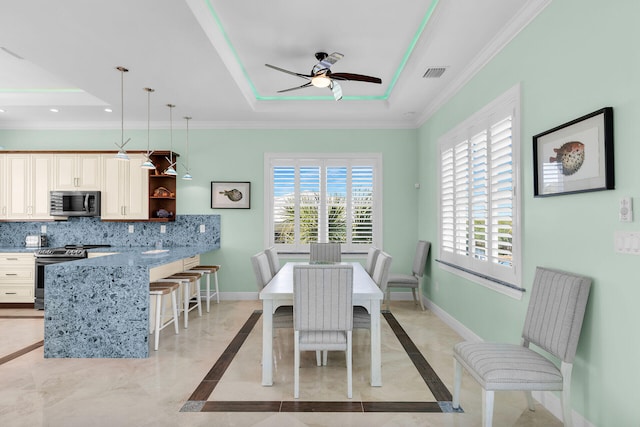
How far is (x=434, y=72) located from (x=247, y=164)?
306cm

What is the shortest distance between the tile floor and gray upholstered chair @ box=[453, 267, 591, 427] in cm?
46

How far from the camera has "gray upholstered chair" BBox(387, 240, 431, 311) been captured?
501cm

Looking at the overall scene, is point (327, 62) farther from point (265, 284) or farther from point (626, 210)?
point (626, 210)

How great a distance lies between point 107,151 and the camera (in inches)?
214

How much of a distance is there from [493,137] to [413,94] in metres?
1.52

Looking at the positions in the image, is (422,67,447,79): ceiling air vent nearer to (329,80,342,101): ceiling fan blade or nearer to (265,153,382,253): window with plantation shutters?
(329,80,342,101): ceiling fan blade

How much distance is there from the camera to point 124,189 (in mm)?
5430

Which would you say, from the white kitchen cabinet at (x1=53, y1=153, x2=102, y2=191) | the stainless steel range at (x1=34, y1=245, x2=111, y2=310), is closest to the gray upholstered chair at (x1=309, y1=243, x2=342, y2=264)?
the stainless steel range at (x1=34, y1=245, x2=111, y2=310)

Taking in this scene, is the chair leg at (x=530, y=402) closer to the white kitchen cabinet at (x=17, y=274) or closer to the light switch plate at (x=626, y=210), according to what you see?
the light switch plate at (x=626, y=210)

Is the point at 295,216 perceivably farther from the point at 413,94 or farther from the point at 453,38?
the point at 453,38

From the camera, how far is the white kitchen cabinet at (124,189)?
17.8 ft

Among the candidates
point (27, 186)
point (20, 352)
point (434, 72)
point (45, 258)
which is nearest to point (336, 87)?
point (434, 72)

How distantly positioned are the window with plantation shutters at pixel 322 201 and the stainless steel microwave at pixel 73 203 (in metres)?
2.49

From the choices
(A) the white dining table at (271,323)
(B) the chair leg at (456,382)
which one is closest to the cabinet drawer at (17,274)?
(A) the white dining table at (271,323)
